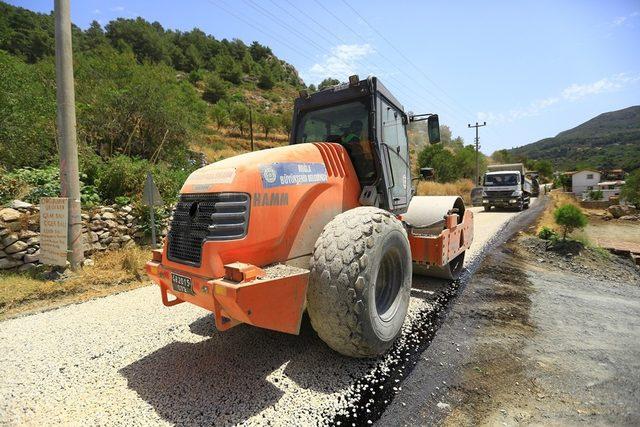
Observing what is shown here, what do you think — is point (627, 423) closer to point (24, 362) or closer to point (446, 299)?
point (446, 299)

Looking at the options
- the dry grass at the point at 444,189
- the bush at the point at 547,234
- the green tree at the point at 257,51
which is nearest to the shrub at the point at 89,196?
the bush at the point at 547,234

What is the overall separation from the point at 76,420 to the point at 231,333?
162 centimetres

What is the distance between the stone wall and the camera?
Answer: 20.7 feet

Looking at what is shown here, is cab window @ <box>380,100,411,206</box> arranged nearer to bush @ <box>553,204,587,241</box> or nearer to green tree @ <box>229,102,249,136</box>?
bush @ <box>553,204,587,241</box>

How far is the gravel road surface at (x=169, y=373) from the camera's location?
8.95ft

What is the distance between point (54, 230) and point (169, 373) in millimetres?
4763

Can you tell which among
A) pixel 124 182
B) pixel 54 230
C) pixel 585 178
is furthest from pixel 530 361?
pixel 585 178

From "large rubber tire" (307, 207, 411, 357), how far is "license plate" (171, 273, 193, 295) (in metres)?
1.00

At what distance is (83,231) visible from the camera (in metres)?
7.07

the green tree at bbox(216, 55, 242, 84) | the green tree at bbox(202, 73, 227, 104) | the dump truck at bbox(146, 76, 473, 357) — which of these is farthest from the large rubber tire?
the green tree at bbox(216, 55, 242, 84)

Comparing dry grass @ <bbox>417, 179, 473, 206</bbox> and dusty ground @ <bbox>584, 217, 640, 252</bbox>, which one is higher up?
dry grass @ <bbox>417, 179, 473, 206</bbox>

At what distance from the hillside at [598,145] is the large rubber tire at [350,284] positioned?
320ft

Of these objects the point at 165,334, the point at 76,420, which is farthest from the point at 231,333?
the point at 76,420

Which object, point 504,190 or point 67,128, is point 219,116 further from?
point 67,128
